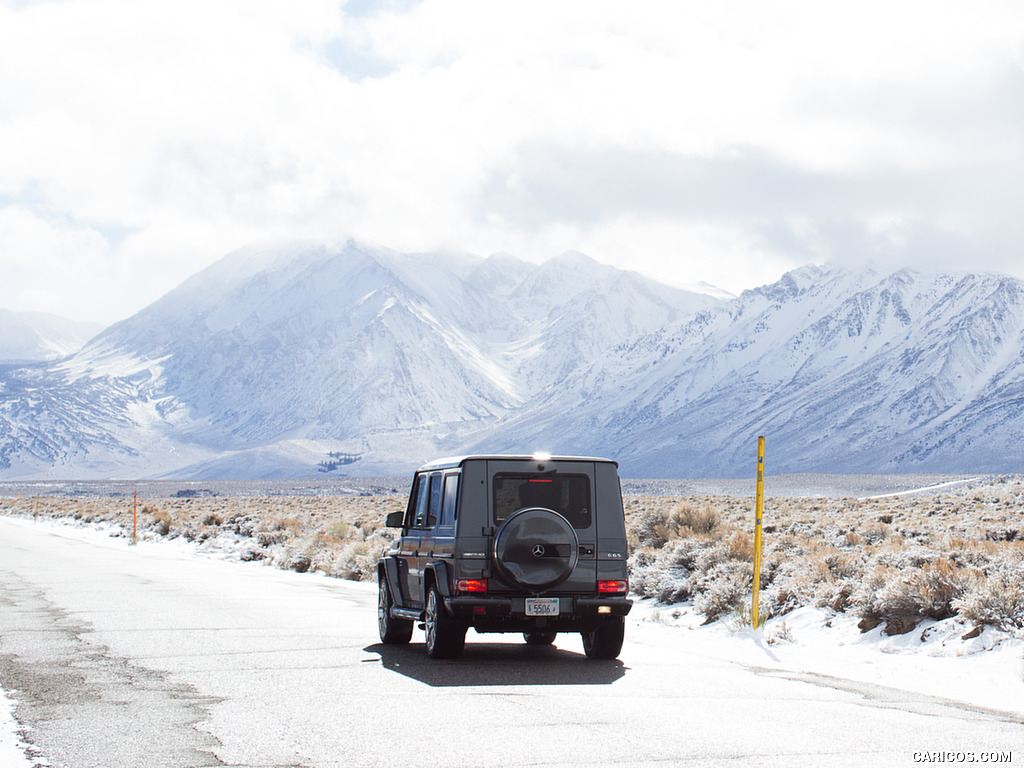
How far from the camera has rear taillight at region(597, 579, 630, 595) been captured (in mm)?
10664

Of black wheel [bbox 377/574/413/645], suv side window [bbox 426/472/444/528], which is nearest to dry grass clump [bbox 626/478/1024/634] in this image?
black wheel [bbox 377/574/413/645]

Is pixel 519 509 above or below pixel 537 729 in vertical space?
above

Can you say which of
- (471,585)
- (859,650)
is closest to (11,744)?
(471,585)

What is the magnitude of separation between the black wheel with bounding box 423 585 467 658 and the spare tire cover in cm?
72

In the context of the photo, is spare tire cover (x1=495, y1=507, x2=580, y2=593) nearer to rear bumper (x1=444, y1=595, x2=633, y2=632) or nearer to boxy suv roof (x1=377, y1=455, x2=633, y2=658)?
boxy suv roof (x1=377, y1=455, x2=633, y2=658)

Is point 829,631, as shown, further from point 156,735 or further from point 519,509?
point 156,735

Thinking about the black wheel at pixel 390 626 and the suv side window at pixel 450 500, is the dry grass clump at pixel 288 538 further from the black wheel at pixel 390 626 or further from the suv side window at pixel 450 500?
the suv side window at pixel 450 500

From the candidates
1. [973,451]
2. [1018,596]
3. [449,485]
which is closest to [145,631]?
[449,485]

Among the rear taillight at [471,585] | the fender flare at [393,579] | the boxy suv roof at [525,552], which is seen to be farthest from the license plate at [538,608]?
the fender flare at [393,579]

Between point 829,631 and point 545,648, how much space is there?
3793 millimetres

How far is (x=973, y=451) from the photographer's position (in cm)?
18750

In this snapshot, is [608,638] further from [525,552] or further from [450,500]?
[450,500]

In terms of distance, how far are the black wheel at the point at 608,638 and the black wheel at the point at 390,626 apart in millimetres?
2081

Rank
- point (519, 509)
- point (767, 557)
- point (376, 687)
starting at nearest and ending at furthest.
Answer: point (376, 687)
point (519, 509)
point (767, 557)
